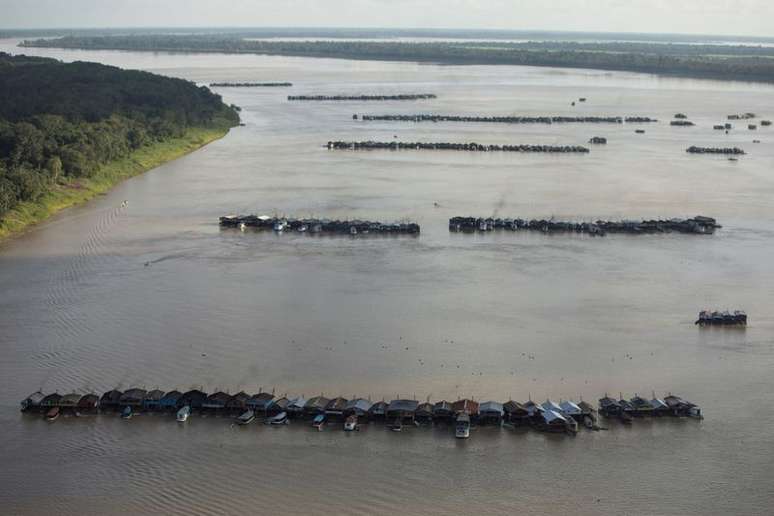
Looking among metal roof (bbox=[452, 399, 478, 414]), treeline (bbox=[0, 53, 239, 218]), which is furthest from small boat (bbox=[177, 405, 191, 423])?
treeline (bbox=[0, 53, 239, 218])

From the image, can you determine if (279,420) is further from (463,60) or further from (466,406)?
(463,60)

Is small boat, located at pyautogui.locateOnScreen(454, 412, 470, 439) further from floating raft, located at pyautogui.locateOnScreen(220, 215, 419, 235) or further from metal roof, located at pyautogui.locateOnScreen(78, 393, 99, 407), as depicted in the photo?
floating raft, located at pyautogui.locateOnScreen(220, 215, 419, 235)

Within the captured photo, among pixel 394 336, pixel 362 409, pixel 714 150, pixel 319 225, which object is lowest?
pixel 362 409

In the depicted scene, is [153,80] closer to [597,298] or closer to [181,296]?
[181,296]

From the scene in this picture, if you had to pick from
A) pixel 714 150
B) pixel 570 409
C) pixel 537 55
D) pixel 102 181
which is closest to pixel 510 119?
pixel 714 150

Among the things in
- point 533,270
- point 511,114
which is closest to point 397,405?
point 533,270

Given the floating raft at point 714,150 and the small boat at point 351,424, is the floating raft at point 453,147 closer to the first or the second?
the floating raft at point 714,150
